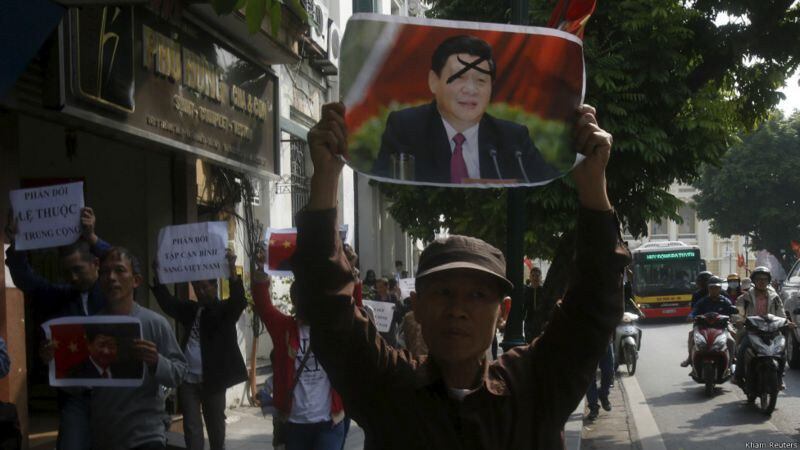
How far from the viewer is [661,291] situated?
34.7m

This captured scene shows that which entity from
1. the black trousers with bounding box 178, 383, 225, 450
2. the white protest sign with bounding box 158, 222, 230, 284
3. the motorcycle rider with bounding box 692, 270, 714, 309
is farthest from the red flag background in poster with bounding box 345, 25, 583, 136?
the motorcycle rider with bounding box 692, 270, 714, 309

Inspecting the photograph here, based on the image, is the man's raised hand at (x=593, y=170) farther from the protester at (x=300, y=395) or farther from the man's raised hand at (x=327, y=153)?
the protester at (x=300, y=395)

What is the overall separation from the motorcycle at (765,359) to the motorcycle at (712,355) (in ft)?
2.82

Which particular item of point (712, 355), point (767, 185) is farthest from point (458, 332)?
point (767, 185)

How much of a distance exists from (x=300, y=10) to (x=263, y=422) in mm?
8185

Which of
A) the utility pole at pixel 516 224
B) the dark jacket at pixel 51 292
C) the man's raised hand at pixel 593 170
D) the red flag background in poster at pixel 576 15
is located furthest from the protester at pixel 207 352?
the man's raised hand at pixel 593 170

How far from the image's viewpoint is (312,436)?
615 cm

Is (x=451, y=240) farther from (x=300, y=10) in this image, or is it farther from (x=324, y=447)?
(x=324, y=447)

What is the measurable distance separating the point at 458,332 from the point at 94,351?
337 centimetres

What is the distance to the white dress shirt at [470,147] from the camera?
112 inches

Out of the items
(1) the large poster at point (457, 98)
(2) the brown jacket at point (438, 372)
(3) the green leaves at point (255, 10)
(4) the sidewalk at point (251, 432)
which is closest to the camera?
(2) the brown jacket at point (438, 372)

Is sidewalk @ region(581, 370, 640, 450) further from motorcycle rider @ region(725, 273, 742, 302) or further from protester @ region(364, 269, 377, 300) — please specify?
motorcycle rider @ region(725, 273, 742, 302)

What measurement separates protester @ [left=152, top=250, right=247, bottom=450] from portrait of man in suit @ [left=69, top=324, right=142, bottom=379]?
82.6 inches

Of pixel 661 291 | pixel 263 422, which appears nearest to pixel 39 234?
pixel 263 422
